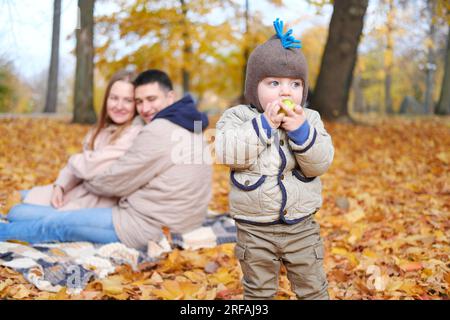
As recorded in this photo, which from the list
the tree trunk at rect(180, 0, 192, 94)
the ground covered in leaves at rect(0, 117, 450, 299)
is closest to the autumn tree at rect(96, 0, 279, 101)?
the tree trunk at rect(180, 0, 192, 94)

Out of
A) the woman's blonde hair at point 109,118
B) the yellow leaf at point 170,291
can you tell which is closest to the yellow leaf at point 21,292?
the yellow leaf at point 170,291

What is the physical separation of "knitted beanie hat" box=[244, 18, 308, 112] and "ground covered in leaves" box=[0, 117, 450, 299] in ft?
4.52

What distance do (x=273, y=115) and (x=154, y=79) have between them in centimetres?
200

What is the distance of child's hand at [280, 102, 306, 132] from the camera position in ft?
6.20

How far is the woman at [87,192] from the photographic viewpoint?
3531 mm

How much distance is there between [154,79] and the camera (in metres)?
3.70

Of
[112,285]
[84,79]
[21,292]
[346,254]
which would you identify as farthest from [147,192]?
[84,79]

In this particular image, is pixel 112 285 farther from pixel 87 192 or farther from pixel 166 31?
pixel 166 31

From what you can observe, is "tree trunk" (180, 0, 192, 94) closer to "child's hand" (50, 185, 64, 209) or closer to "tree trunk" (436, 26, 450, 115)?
"child's hand" (50, 185, 64, 209)

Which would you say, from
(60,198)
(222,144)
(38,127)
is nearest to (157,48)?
(38,127)

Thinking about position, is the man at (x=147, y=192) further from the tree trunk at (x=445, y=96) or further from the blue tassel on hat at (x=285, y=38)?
the tree trunk at (x=445, y=96)

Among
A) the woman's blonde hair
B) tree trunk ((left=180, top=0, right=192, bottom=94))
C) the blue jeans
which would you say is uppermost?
tree trunk ((left=180, top=0, right=192, bottom=94))

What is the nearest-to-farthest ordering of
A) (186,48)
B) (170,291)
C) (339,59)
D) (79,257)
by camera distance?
(170,291) → (79,257) → (339,59) → (186,48)
